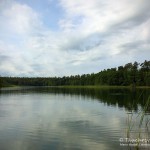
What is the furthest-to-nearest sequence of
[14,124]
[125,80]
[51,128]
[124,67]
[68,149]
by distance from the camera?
[124,67] < [125,80] < [14,124] < [51,128] < [68,149]

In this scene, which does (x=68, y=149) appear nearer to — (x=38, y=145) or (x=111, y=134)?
(x=38, y=145)

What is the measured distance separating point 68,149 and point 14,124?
40.5 feet

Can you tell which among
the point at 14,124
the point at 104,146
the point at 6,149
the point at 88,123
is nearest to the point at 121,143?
the point at 104,146

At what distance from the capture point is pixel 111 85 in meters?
190

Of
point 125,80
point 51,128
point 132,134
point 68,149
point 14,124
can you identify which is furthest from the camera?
point 125,80

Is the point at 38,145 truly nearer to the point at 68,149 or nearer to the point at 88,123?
the point at 68,149

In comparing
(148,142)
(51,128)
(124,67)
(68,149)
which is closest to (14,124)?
(51,128)

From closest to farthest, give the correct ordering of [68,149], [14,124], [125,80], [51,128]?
[68,149], [51,128], [14,124], [125,80]

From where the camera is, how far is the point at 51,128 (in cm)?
2678

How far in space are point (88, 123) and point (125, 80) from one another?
141344 mm

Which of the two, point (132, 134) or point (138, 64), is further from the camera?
point (138, 64)

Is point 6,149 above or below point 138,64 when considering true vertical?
below

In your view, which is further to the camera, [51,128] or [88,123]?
[88,123]

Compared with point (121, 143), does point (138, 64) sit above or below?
above
